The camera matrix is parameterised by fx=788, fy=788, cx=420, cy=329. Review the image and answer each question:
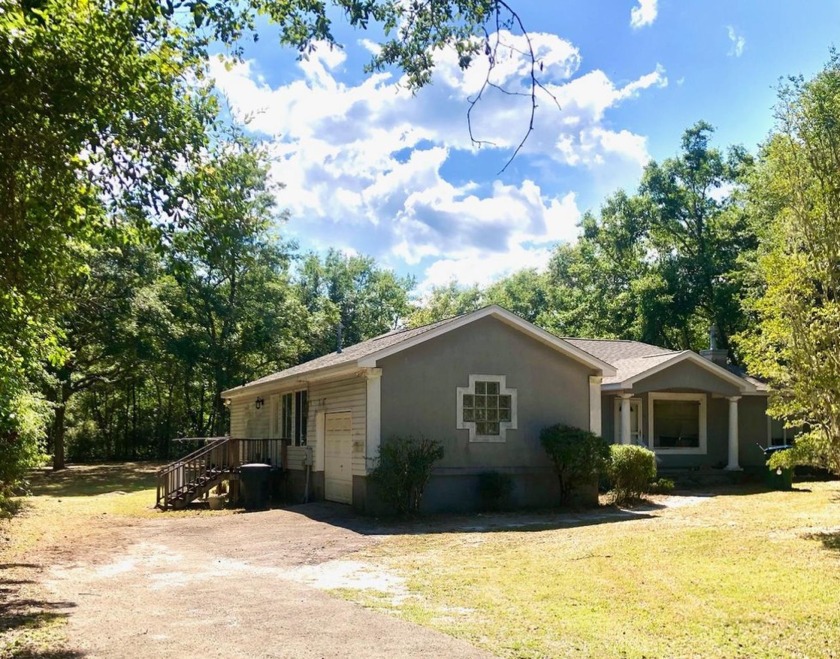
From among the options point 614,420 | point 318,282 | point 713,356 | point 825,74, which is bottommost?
point 614,420

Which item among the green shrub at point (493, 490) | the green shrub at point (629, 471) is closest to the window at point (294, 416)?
the green shrub at point (493, 490)

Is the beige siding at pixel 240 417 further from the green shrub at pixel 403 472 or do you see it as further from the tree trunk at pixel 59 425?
the green shrub at pixel 403 472

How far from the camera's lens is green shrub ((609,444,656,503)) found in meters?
16.7

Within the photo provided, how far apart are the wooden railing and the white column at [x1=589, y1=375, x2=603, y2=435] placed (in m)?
7.83

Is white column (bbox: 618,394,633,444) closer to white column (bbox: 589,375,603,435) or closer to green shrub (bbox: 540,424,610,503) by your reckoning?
white column (bbox: 589,375,603,435)

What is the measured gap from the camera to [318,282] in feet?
169

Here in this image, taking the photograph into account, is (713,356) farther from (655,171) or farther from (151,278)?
(151,278)

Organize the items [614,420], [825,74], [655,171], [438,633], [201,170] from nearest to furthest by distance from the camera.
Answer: [438,633], [201,170], [614,420], [825,74], [655,171]

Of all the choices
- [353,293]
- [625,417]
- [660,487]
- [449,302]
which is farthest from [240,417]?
[449,302]

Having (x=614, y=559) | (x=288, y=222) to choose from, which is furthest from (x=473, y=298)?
(x=614, y=559)

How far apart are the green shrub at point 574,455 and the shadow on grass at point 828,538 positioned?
4.91m

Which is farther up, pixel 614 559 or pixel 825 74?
pixel 825 74

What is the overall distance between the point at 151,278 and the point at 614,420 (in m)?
18.3

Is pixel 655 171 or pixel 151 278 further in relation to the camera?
pixel 655 171
